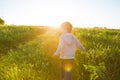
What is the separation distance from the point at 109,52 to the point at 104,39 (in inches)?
120

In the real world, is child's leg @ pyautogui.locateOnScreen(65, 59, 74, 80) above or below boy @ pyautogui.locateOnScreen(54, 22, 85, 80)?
below

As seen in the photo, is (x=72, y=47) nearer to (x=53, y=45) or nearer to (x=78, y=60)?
(x=78, y=60)

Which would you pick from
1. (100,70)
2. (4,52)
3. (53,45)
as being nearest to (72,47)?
(100,70)

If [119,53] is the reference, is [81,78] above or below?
below

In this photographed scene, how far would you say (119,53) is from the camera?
9.02 metres

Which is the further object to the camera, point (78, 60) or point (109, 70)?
point (78, 60)

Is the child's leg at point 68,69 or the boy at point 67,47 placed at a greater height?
the boy at point 67,47

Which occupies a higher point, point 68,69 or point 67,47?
point 67,47

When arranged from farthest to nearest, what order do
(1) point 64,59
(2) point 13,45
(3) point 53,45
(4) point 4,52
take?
(2) point 13,45, (4) point 4,52, (3) point 53,45, (1) point 64,59

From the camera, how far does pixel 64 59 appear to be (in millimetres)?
6910

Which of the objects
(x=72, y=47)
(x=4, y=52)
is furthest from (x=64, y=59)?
(x=4, y=52)

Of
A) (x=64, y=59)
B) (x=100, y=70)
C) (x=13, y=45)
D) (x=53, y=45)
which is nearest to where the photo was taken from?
(x=64, y=59)

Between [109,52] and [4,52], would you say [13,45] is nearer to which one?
[4,52]

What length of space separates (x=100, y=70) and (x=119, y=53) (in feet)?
5.58
